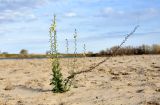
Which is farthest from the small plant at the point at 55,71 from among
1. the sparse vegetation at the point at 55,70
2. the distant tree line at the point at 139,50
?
the distant tree line at the point at 139,50

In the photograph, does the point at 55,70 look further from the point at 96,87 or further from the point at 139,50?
the point at 139,50

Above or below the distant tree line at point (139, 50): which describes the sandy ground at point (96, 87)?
below

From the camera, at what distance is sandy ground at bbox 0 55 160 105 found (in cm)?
1027

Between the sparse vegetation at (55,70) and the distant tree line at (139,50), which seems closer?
the sparse vegetation at (55,70)

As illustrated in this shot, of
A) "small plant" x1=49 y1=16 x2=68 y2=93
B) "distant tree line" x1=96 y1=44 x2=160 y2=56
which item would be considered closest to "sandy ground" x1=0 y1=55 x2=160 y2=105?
"small plant" x1=49 y1=16 x2=68 y2=93

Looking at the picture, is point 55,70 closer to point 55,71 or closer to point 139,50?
point 55,71

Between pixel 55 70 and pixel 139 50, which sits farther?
pixel 139 50

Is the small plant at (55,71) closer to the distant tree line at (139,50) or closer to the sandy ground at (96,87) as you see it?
the sandy ground at (96,87)

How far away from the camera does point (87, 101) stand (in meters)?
10.4

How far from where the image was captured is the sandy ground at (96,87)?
33.7 ft

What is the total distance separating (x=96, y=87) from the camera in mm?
12172

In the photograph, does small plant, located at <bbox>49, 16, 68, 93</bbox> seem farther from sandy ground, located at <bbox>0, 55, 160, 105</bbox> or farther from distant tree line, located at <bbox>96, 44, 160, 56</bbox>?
distant tree line, located at <bbox>96, 44, 160, 56</bbox>

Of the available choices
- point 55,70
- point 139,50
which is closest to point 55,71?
point 55,70

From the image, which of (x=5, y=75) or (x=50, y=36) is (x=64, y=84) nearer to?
(x=50, y=36)
